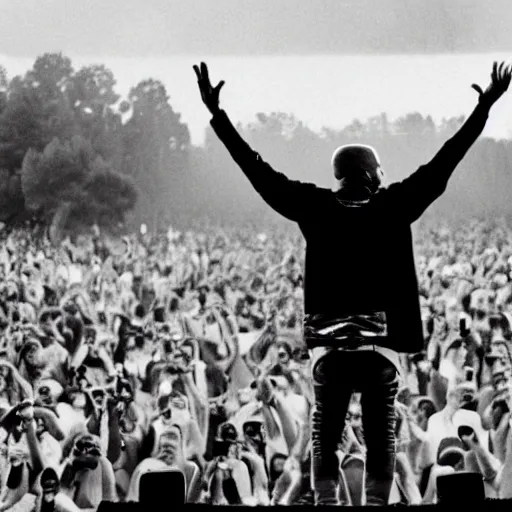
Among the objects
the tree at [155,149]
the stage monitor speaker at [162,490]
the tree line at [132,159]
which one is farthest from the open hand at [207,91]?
the tree at [155,149]

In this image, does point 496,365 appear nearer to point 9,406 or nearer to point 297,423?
point 297,423

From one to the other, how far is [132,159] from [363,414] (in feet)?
26.3

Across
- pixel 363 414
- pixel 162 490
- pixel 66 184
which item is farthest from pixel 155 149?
pixel 162 490

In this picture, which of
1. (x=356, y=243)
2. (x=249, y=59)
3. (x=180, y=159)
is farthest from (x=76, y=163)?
(x=356, y=243)

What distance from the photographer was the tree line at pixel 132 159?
28.2 feet

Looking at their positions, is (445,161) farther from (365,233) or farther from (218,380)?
(218,380)

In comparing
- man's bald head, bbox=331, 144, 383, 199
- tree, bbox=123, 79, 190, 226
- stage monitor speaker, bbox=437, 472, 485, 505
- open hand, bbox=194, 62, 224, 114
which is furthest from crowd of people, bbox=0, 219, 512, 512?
stage monitor speaker, bbox=437, 472, 485, 505

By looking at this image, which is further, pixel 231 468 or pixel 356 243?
pixel 231 468

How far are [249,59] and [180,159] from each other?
1168 mm

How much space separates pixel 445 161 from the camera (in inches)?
65.4

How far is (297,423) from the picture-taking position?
7047mm

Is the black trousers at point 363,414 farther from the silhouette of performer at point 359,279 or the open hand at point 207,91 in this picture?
the open hand at point 207,91

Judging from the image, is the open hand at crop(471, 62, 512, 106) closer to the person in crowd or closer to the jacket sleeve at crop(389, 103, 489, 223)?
the jacket sleeve at crop(389, 103, 489, 223)

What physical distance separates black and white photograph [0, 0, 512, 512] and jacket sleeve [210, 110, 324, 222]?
4122 mm
